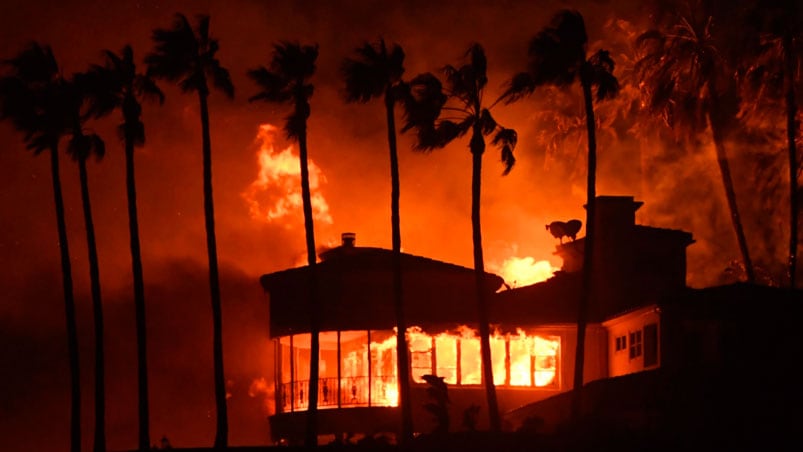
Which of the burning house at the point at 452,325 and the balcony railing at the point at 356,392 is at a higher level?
the burning house at the point at 452,325

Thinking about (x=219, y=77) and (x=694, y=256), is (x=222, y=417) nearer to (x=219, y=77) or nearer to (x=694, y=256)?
(x=219, y=77)

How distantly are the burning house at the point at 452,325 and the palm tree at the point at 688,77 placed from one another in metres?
3.81

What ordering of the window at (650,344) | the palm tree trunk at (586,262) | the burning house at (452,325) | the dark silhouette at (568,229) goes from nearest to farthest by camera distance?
the palm tree trunk at (586,262)
the window at (650,344)
the burning house at (452,325)
the dark silhouette at (568,229)

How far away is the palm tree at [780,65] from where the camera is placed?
53500 millimetres

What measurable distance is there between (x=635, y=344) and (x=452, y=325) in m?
7.16

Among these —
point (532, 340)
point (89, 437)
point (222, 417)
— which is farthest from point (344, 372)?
point (89, 437)

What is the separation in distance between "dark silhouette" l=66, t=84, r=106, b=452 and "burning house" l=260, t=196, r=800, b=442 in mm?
9929

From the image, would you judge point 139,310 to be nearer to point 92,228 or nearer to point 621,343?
point 92,228

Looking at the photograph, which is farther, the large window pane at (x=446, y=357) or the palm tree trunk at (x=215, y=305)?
the large window pane at (x=446, y=357)

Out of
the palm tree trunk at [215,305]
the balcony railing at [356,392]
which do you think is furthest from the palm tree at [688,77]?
the palm tree trunk at [215,305]

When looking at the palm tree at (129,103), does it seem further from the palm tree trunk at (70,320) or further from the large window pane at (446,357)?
the large window pane at (446,357)

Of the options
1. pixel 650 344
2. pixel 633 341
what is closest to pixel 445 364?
pixel 633 341

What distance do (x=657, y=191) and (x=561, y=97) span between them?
23.5 ft

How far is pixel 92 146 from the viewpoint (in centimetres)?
4916
